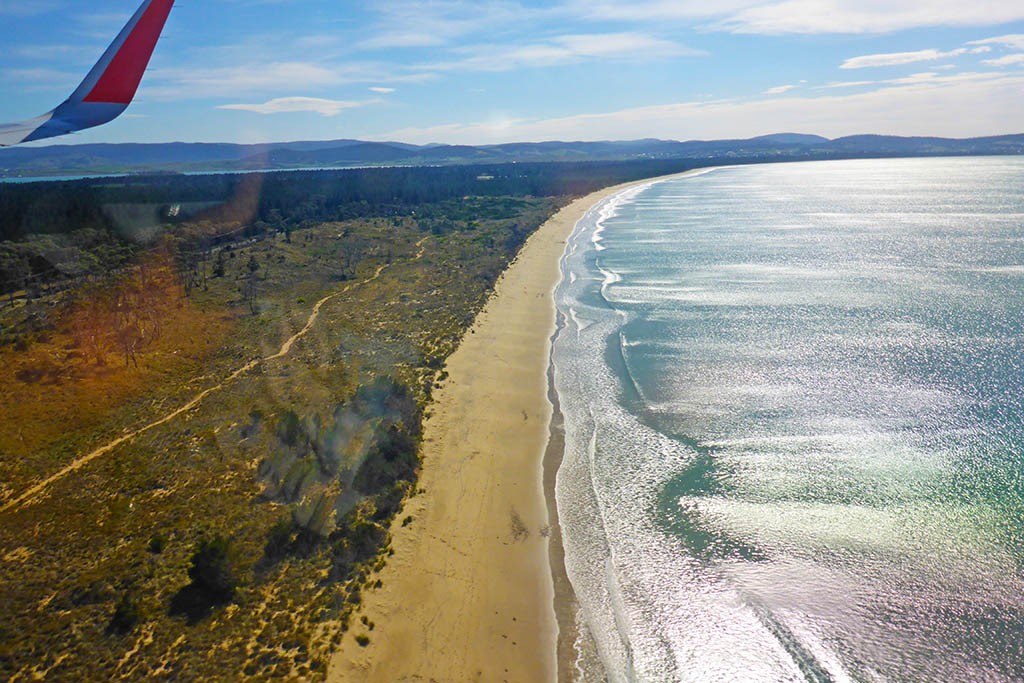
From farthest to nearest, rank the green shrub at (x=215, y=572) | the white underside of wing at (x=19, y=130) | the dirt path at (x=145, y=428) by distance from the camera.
A: the dirt path at (x=145, y=428) → the green shrub at (x=215, y=572) → the white underside of wing at (x=19, y=130)

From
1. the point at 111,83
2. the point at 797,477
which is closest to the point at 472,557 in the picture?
the point at 797,477

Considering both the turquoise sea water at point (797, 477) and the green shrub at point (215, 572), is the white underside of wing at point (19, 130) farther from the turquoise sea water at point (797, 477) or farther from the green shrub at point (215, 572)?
the turquoise sea water at point (797, 477)

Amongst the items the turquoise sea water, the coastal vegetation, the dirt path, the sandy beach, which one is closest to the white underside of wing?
the coastal vegetation

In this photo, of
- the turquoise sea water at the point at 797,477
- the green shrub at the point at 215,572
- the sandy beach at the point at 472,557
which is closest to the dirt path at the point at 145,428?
the green shrub at the point at 215,572

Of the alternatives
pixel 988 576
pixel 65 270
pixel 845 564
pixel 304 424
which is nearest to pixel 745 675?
pixel 845 564

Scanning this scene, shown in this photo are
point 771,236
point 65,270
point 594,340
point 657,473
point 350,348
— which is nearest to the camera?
point 657,473

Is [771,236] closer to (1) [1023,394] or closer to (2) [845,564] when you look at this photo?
(1) [1023,394]
